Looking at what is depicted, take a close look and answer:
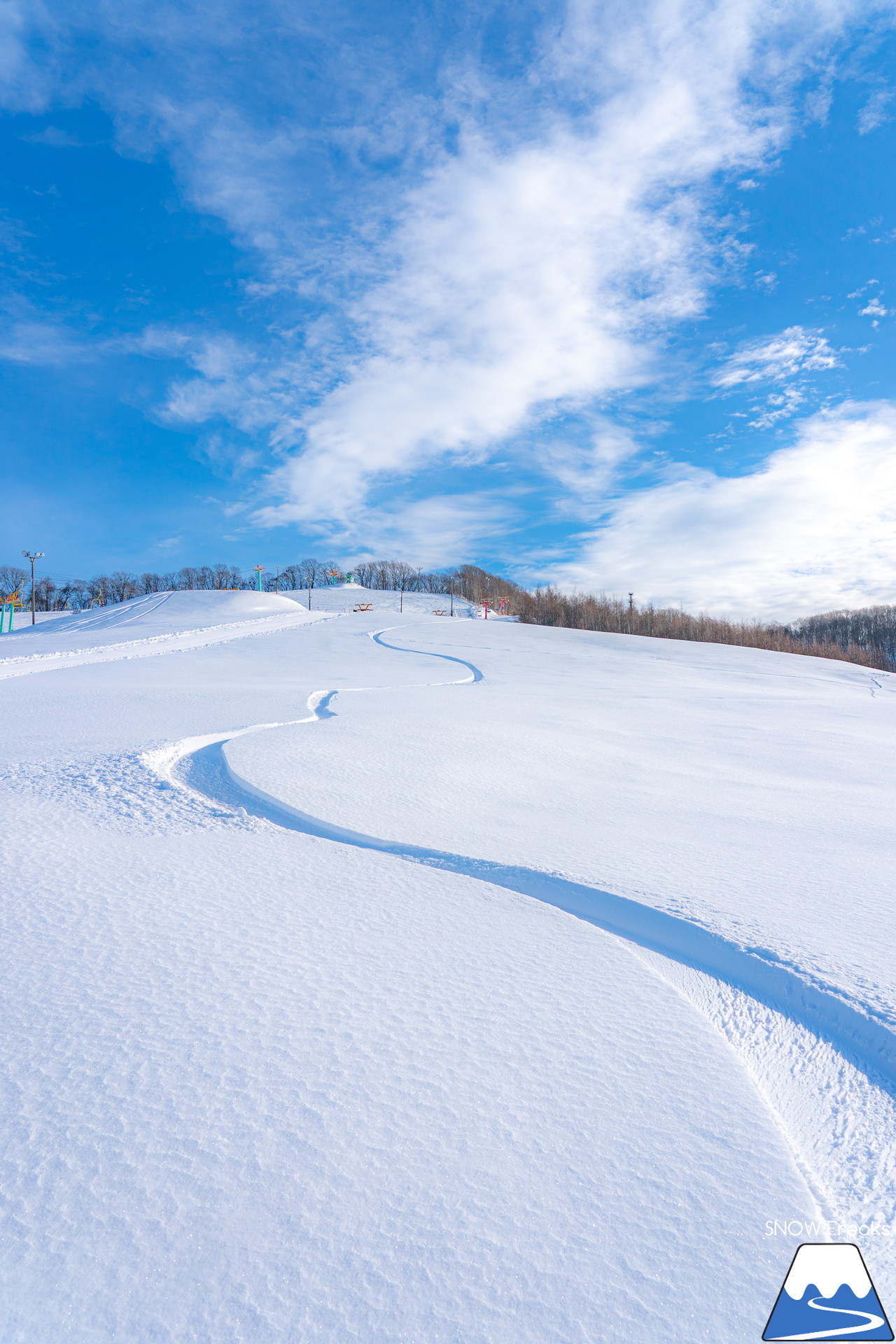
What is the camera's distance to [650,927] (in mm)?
1824

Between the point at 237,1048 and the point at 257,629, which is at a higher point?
the point at 257,629

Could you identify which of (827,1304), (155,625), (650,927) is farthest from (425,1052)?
(155,625)

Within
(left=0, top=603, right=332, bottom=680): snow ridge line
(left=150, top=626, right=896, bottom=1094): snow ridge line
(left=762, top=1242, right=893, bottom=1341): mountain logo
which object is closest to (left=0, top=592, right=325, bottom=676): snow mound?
(left=0, top=603, right=332, bottom=680): snow ridge line

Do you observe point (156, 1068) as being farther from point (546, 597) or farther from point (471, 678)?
point (546, 597)

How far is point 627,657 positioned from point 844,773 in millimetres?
10653

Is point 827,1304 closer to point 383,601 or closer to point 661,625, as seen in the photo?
point 661,625

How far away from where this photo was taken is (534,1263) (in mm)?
856

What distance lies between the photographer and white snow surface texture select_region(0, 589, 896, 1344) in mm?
834

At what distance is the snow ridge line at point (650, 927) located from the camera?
1389 mm

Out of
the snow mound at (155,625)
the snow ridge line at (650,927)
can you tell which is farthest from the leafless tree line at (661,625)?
the snow ridge line at (650,927)

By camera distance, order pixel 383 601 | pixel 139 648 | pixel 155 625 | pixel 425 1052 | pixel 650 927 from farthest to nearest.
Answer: pixel 383 601
pixel 155 625
pixel 139 648
pixel 650 927
pixel 425 1052

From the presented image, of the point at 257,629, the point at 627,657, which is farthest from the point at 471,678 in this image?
the point at 257,629

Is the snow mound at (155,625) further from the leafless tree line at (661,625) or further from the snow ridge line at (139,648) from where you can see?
the leafless tree line at (661,625)

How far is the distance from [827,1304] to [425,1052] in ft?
2.20
